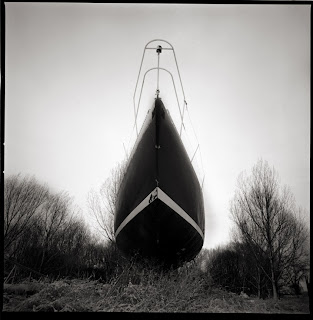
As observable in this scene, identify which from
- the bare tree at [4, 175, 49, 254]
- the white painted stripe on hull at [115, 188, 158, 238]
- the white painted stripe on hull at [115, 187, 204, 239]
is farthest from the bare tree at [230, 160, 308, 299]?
the bare tree at [4, 175, 49, 254]

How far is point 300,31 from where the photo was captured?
8.74ft

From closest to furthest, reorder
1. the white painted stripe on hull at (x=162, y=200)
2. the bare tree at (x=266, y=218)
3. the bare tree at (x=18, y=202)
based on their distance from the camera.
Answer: the white painted stripe on hull at (x=162, y=200)
the bare tree at (x=18, y=202)
the bare tree at (x=266, y=218)

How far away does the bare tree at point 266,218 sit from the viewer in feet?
9.46

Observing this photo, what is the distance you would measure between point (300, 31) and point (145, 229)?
1.86 m

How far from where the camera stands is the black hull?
7.48 feet

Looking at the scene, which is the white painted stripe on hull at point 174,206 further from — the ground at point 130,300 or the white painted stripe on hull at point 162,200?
the ground at point 130,300

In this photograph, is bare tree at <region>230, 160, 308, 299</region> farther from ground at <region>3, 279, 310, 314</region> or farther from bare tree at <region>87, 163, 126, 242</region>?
bare tree at <region>87, 163, 126, 242</region>

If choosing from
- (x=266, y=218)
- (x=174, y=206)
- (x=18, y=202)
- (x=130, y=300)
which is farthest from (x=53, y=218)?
(x=266, y=218)

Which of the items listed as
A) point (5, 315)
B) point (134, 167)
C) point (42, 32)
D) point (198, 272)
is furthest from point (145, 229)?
point (42, 32)

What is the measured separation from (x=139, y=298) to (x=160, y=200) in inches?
35.0

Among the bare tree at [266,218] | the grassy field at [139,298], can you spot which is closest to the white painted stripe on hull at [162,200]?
the grassy field at [139,298]

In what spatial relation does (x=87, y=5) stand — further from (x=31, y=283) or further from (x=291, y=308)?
(x=291, y=308)

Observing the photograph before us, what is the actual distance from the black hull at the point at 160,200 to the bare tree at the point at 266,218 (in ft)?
1.81

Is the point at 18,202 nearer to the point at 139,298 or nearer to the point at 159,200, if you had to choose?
the point at 139,298
